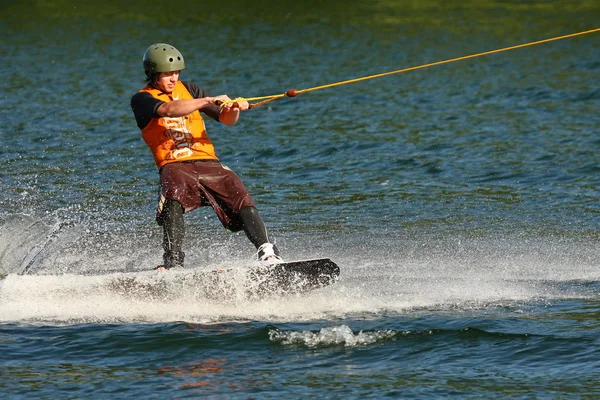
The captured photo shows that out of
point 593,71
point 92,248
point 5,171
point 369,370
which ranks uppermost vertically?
point 593,71

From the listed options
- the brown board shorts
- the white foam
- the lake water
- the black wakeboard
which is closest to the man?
the brown board shorts

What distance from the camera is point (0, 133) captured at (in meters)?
19.4

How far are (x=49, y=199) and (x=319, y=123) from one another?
6.96 meters

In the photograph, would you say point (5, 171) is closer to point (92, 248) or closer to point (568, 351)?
point (92, 248)

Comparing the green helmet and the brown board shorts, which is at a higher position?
the green helmet

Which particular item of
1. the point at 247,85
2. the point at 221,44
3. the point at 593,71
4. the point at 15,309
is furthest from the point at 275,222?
the point at 221,44

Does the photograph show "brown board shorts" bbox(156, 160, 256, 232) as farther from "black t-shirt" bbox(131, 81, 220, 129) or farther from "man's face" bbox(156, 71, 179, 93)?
"man's face" bbox(156, 71, 179, 93)

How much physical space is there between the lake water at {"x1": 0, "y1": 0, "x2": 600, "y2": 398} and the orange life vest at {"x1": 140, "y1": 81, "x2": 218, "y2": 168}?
99cm

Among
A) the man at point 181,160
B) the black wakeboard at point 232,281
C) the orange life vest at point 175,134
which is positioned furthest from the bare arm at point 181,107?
the black wakeboard at point 232,281

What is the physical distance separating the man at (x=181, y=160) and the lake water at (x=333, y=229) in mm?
397

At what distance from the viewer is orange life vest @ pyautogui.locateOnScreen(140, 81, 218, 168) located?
9.13m

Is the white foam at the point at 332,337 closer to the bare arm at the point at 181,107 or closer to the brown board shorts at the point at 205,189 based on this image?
the brown board shorts at the point at 205,189

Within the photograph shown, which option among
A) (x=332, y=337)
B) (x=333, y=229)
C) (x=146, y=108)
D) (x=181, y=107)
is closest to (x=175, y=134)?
(x=146, y=108)

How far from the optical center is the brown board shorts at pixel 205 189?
9062 millimetres
